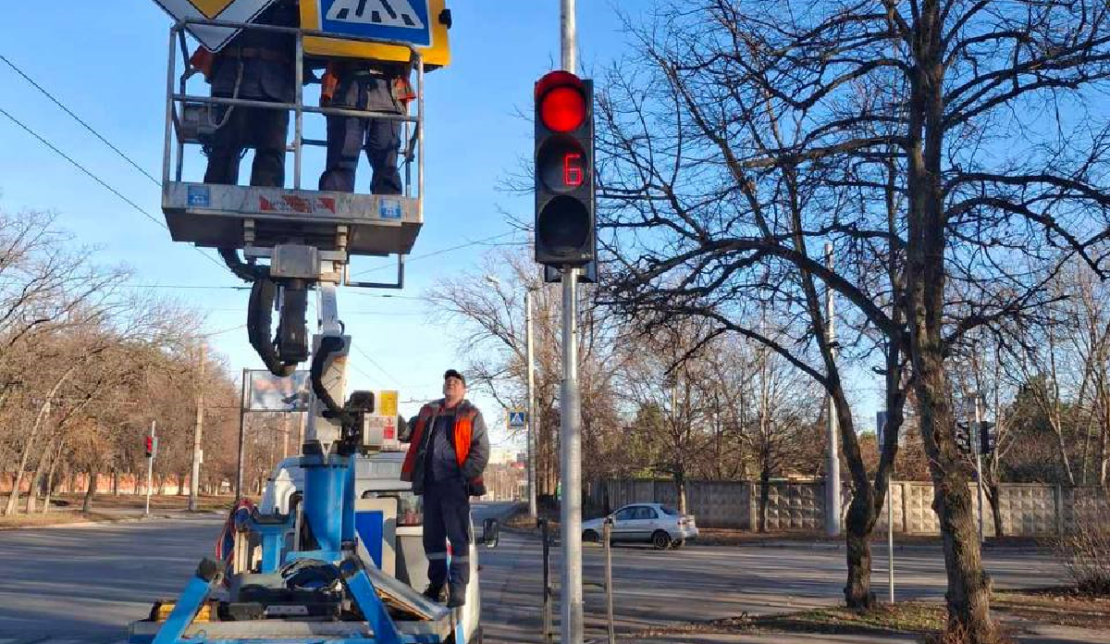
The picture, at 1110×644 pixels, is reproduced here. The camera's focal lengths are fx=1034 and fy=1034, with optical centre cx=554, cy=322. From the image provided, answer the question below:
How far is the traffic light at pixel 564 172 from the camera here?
245 inches

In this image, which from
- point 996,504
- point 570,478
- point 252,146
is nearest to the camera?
point 570,478

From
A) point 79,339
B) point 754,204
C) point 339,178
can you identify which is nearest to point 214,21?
point 339,178

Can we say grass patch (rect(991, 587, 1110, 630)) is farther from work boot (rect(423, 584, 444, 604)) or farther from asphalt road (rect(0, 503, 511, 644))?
asphalt road (rect(0, 503, 511, 644))

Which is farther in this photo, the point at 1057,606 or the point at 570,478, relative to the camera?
the point at 1057,606

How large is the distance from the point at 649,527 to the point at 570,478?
25.5 meters

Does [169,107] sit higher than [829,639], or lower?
higher

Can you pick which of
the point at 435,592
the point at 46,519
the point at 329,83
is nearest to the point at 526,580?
the point at 435,592

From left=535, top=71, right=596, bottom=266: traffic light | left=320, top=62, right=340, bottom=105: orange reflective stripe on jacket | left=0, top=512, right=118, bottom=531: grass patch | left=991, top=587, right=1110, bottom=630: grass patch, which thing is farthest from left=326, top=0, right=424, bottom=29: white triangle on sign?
left=0, top=512, right=118, bottom=531: grass patch

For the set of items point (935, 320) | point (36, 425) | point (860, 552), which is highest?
point (935, 320)

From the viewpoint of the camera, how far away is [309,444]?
21.6ft

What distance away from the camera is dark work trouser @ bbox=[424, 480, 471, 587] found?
22.4 feet

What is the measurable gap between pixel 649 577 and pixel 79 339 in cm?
3135

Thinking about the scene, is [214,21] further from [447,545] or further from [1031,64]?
[1031,64]

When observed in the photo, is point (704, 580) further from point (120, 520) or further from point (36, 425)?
point (120, 520)
